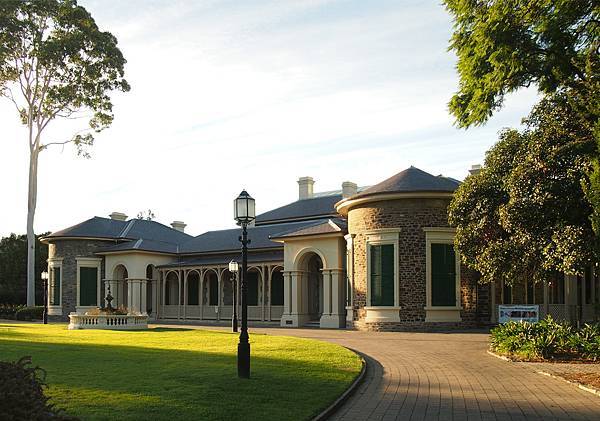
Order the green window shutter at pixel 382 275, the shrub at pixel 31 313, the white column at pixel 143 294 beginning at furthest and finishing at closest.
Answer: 1. the shrub at pixel 31 313
2. the white column at pixel 143 294
3. the green window shutter at pixel 382 275

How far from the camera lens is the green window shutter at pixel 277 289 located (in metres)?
34.1

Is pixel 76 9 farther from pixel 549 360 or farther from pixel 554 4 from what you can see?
pixel 549 360

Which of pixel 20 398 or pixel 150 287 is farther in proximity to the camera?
pixel 150 287

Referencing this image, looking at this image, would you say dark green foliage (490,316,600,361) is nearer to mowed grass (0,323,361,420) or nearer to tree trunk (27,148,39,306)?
mowed grass (0,323,361,420)

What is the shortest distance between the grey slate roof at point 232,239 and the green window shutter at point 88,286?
5.48 meters

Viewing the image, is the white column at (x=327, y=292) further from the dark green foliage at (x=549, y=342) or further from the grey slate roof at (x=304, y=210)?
the dark green foliage at (x=549, y=342)

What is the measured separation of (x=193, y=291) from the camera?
128 ft

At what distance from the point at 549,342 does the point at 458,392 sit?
17.4 ft

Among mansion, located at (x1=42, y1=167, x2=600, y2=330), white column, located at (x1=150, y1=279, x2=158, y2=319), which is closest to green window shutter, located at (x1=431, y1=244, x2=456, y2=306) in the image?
mansion, located at (x1=42, y1=167, x2=600, y2=330)

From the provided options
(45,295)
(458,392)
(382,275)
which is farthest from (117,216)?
(458,392)

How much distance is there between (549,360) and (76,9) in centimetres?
3307

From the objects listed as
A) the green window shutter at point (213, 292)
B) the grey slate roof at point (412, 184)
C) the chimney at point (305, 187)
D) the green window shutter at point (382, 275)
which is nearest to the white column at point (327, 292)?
the green window shutter at point (382, 275)

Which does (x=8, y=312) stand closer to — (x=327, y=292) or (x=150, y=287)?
(x=150, y=287)

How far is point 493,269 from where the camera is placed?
1848 cm
